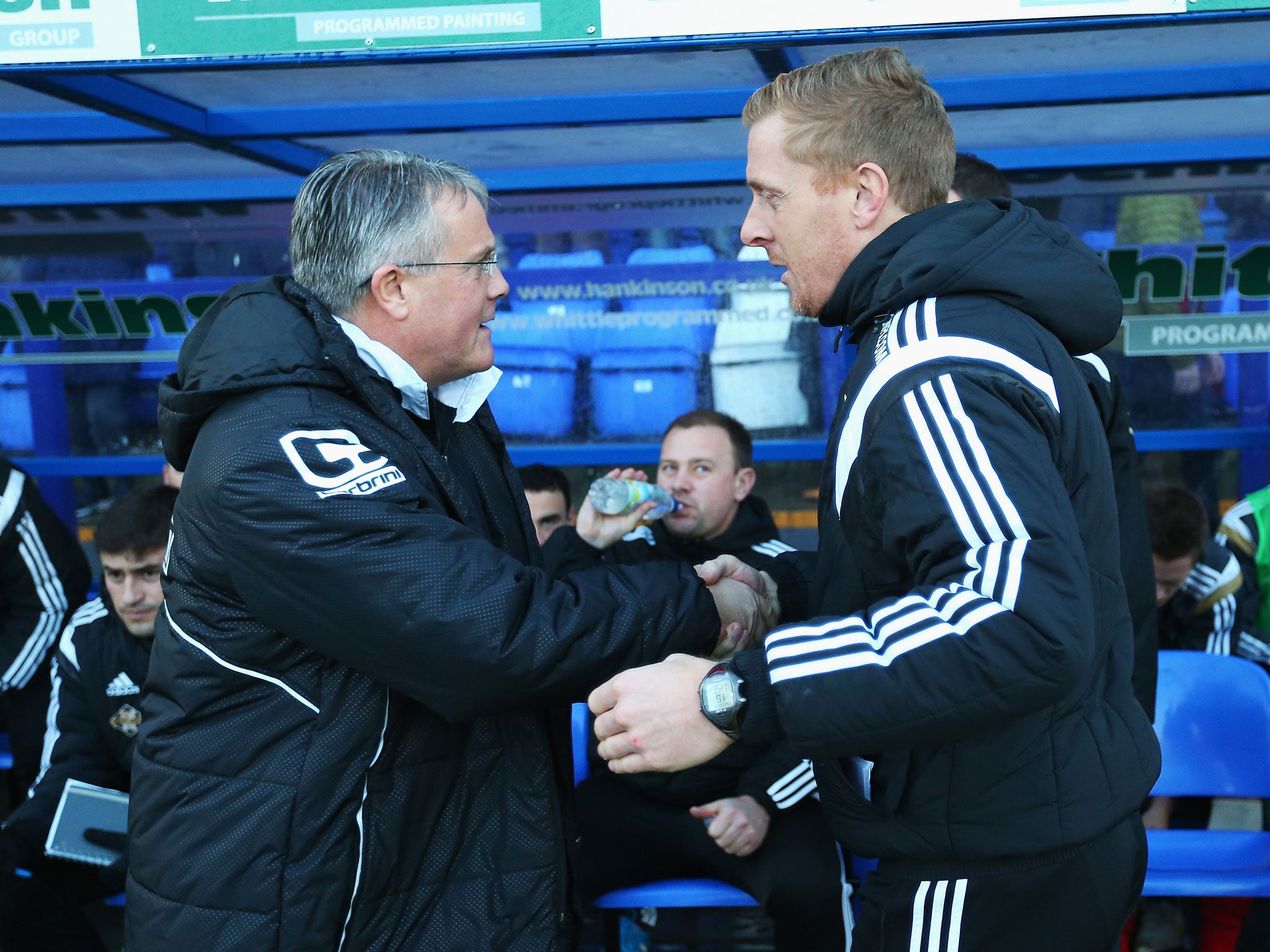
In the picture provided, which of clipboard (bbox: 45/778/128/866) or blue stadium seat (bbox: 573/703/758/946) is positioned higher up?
clipboard (bbox: 45/778/128/866)

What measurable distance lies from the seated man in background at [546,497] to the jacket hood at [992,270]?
2546 millimetres

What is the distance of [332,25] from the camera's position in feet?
7.53

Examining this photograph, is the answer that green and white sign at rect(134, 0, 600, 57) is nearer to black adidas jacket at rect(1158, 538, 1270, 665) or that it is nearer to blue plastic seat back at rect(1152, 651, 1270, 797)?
blue plastic seat back at rect(1152, 651, 1270, 797)

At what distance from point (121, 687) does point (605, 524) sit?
1360mm

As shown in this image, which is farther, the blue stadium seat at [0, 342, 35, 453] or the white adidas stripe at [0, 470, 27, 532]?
the blue stadium seat at [0, 342, 35, 453]

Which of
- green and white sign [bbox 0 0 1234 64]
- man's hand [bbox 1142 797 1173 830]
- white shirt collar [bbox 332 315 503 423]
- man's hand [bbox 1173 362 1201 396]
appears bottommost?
man's hand [bbox 1142 797 1173 830]

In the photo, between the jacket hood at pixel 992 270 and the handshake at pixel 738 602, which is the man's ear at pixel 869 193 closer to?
the jacket hood at pixel 992 270

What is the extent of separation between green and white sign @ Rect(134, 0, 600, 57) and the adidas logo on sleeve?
5.46 ft

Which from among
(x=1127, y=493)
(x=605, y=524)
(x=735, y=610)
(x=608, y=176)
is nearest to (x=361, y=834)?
(x=735, y=610)

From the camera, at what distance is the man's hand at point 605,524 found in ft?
10.2

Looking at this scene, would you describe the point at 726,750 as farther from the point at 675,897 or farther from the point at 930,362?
the point at 930,362

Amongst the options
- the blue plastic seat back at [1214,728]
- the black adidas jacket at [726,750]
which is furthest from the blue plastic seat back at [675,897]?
the blue plastic seat back at [1214,728]

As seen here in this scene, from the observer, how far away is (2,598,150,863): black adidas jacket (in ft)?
10.1

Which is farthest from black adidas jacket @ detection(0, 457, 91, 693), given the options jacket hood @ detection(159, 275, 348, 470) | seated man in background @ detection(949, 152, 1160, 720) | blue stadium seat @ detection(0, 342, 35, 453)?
seated man in background @ detection(949, 152, 1160, 720)
